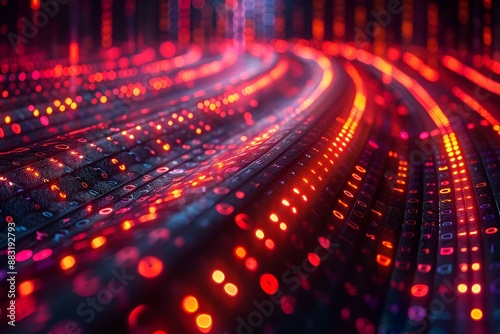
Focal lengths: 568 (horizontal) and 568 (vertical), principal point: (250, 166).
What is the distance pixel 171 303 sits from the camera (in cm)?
202

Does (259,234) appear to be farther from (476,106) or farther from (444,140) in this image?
(476,106)

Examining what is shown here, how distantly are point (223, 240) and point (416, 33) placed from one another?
68.2 ft

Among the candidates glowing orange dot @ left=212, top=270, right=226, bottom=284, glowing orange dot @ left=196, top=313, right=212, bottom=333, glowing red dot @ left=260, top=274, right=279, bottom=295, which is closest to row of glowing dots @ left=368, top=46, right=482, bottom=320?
glowing red dot @ left=260, top=274, right=279, bottom=295

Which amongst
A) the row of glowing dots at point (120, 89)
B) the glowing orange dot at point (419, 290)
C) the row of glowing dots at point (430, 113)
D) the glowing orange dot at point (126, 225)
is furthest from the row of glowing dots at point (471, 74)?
the glowing orange dot at point (126, 225)

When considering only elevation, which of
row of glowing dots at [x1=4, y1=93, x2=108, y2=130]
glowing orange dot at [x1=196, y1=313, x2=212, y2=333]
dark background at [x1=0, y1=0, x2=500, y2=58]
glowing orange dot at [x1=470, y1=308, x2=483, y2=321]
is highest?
glowing orange dot at [x1=196, y1=313, x2=212, y2=333]

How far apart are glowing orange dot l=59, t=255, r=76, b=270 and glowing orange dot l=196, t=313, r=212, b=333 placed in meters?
0.54

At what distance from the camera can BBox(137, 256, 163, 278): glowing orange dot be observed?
203cm

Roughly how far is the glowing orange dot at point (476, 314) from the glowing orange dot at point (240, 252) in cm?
95

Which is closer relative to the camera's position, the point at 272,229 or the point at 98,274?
the point at 98,274

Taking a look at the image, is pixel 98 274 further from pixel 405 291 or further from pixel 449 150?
pixel 449 150

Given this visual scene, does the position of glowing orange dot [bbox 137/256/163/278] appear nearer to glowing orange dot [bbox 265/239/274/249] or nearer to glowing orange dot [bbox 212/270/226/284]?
glowing orange dot [bbox 212/270/226/284]

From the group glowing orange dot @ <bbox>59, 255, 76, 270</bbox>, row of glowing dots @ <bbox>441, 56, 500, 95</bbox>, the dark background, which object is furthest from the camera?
the dark background

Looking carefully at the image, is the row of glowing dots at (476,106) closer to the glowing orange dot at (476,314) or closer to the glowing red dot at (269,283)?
the glowing orange dot at (476,314)

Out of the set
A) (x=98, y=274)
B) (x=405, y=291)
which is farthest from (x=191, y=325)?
(x=405, y=291)
